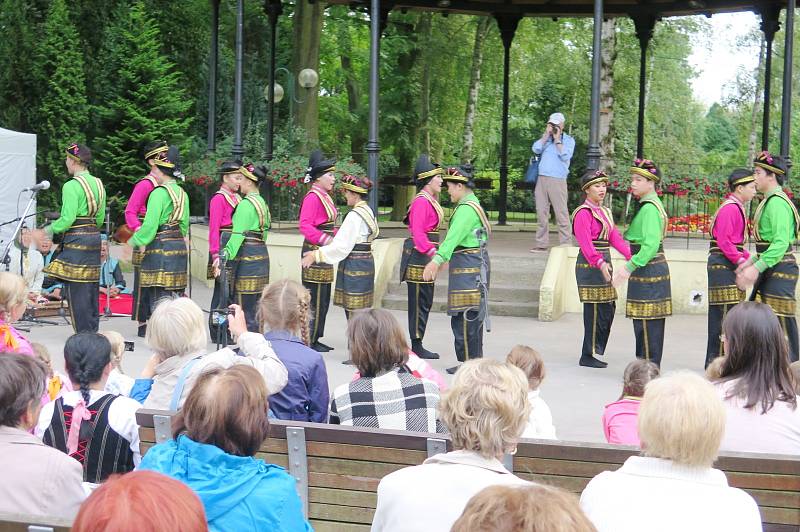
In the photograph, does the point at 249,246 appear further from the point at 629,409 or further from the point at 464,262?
→ the point at 629,409

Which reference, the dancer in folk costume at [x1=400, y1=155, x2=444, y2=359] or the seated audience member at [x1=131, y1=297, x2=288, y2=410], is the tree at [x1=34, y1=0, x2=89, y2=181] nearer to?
the dancer in folk costume at [x1=400, y1=155, x2=444, y2=359]

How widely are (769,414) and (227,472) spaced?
2.39m

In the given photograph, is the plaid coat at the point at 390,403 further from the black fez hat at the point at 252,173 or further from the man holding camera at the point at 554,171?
the man holding camera at the point at 554,171

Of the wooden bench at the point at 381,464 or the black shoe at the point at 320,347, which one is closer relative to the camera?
the wooden bench at the point at 381,464

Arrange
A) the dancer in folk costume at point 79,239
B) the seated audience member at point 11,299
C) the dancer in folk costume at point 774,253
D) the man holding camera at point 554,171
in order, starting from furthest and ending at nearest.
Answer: the man holding camera at point 554,171 → the dancer in folk costume at point 79,239 → the dancer in folk costume at point 774,253 → the seated audience member at point 11,299

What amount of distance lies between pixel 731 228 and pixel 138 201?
552 centimetres

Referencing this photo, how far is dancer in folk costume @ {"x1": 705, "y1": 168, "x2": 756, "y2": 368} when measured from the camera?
892 cm

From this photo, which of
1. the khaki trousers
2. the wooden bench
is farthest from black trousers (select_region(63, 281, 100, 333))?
the wooden bench

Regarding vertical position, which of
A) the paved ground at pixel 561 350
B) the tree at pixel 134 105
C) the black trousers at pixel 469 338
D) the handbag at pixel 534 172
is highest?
the tree at pixel 134 105

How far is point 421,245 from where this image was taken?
9.91m

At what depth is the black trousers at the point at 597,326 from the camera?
9586 millimetres

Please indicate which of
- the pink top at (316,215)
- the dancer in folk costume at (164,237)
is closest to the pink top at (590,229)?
the pink top at (316,215)

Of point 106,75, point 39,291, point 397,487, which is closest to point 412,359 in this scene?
point 397,487

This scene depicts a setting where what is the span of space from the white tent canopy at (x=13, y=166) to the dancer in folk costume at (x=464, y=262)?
1110cm
